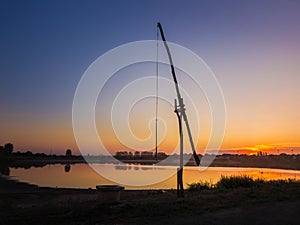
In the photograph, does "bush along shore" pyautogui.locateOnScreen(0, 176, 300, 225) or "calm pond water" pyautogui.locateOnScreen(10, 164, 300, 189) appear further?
"calm pond water" pyautogui.locateOnScreen(10, 164, 300, 189)

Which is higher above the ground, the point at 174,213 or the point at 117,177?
the point at 174,213

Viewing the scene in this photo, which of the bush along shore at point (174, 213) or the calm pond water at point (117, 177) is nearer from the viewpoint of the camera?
the bush along shore at point (174, 213)

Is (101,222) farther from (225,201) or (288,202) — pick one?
(288,202)

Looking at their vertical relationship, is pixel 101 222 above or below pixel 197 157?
below

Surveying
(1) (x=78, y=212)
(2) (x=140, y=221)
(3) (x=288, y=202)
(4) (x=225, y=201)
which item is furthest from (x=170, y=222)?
(3) (x=288, y=202)

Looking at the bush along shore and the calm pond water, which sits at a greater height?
the bush along shore

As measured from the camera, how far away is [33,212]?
9766 millimetres

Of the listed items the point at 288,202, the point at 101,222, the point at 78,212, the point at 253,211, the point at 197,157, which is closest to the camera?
the point at 101,222

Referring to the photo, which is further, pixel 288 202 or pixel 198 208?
pixel 288 202

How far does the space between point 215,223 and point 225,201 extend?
11.0ft

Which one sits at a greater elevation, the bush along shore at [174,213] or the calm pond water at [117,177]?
the bush along shore at [174,213]

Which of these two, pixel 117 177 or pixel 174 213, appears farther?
pixel 117 177

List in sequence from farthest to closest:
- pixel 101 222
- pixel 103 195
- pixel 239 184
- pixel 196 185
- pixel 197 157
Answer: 1. pixel 196 185
2. pixel 239 184
3. pixel 197 157
4. pixel 103 195
5. pixel 101 222

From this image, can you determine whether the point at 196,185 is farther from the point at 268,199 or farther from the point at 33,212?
the point at 33,212
